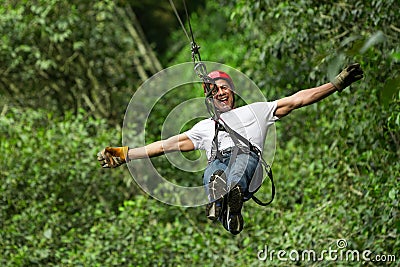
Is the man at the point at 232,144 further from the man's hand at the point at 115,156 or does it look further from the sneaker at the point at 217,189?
the man's hand at the point at 115,156

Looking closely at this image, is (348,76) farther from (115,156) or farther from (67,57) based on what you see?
(67,57)

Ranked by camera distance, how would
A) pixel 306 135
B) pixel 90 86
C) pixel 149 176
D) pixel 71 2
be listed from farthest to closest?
pixel 90 86, pixel 71 2, pixel 306 135, pixel 149 176

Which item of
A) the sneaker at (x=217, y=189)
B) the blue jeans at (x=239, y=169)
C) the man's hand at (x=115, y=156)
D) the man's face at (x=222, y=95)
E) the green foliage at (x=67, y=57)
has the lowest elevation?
the sneaker at (x=217, y=189)

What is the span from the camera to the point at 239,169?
3830 mm

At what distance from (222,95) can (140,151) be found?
515 mm

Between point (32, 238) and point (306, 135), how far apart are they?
2806mm

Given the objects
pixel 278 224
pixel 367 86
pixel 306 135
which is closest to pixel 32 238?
pixel 278 224

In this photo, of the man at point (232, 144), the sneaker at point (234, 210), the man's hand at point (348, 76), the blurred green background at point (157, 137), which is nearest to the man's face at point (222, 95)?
the man at point (232, 144)

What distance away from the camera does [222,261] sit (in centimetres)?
731

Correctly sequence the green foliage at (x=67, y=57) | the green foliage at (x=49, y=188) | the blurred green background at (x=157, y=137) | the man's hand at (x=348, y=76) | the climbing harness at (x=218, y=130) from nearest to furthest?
the man's hand at (x=348, y=76), the climbing harness at (x=218, y=130), the blurred green background at (x=157, y=137), the green foliage at (x=49, y=188), the green foliage at (x=67, y=57)

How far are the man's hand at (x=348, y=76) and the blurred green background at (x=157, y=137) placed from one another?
980mm

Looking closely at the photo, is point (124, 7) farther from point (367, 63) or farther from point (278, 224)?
point (367, 63)

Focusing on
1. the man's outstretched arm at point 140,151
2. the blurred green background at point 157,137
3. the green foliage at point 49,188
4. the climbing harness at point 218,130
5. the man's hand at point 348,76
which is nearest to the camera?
the man's hand at point 348,76

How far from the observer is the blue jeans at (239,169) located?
381 cm
